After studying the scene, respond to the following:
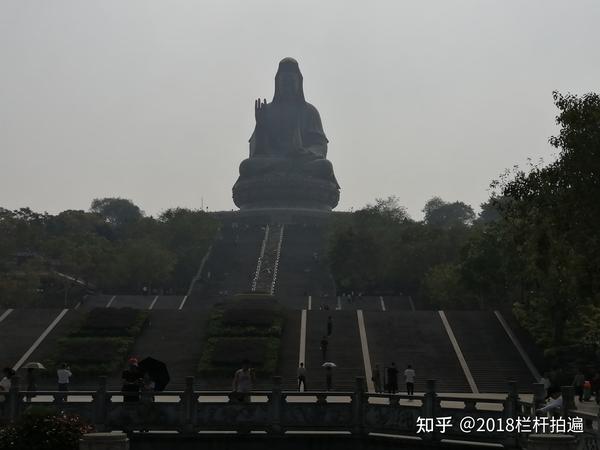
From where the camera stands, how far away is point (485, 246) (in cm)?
5194

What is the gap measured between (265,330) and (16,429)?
29.4 m

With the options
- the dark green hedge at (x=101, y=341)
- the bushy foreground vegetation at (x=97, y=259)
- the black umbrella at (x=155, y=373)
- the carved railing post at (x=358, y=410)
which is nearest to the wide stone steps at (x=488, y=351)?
the dark green hedge at (x=101, y=341)

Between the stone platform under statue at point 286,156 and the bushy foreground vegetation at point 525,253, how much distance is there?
920 centimetres

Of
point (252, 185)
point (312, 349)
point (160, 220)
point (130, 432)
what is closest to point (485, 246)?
point (312, 349)

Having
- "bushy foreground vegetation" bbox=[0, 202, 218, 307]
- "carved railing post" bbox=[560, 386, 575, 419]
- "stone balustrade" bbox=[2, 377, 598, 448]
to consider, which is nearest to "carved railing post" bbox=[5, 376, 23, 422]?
"stone balustrade" bbox=[2, 377, 598, 448]

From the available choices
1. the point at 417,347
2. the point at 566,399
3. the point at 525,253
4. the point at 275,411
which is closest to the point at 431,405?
the point at 566,399

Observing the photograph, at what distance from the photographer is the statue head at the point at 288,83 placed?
100688mm

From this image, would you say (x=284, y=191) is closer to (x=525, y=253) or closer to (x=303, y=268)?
(x=303, y=268)

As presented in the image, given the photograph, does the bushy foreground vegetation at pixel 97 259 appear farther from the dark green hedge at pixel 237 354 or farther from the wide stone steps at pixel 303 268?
the dark green hedge at pixel 237 354

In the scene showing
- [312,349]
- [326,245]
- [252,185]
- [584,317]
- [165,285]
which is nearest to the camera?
[584,317]

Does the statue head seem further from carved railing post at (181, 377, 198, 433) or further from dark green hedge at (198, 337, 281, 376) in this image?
carved railing post at (181, 377, 198, 433)

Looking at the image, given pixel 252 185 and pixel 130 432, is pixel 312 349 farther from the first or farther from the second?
pixel 252 185

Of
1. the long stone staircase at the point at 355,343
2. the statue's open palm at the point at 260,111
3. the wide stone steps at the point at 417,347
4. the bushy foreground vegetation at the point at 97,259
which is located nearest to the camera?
the wide stone steps at the point at 417,347

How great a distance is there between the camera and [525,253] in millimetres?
37562
